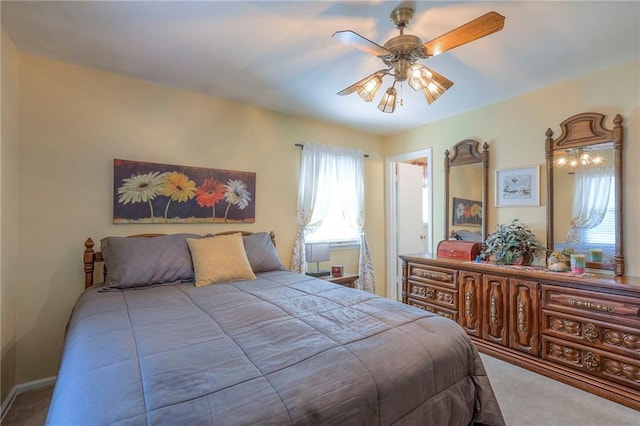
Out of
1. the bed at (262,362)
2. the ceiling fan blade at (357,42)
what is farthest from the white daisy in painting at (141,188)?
the ceiling fan blade at (357,42)

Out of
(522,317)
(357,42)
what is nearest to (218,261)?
(357,42)

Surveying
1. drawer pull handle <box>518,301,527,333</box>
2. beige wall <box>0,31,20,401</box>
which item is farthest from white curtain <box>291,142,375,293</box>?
beige wall <box>0,31,20,401</box>

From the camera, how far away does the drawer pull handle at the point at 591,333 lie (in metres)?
2.20

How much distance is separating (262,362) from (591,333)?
8.20ft

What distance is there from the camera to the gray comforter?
35.4 inches

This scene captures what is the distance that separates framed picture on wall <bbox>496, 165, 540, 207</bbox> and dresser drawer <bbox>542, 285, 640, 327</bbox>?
956mm

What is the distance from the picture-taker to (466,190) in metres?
3.55

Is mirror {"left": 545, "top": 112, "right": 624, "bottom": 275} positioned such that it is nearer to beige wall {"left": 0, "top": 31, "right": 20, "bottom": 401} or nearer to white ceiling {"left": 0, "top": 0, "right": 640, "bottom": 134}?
white ceiling {"left": 0, "top": 0, "right": 640, "bottom": 134}

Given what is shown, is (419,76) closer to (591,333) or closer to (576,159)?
(576,159)

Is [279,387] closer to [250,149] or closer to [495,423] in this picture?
[495,423]

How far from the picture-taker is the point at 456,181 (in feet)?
12.1

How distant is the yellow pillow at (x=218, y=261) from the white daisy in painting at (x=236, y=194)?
2.02 ft

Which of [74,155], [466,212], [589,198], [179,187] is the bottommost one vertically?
[466,212]

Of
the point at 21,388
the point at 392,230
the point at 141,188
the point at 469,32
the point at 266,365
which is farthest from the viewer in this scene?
the point at 392,230
